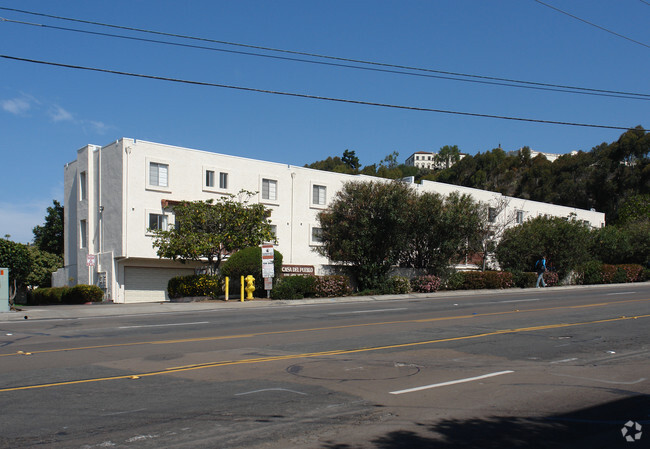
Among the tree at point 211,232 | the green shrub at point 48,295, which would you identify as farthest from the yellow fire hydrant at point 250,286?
the green shrub at point 48,295

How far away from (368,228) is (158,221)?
12.0 m

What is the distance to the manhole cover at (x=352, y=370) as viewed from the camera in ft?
30.3

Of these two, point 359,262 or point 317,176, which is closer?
point 359,262

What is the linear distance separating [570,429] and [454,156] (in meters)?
151

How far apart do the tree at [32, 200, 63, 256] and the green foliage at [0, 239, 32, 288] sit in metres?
16.9

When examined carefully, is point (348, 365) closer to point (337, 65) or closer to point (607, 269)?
point (337, 65)

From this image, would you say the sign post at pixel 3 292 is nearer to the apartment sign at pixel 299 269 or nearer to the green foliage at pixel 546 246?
the apartment sign at pixel 299 269

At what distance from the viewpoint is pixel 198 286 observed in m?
30.5

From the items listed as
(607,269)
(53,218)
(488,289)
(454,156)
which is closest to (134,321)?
(488,289)

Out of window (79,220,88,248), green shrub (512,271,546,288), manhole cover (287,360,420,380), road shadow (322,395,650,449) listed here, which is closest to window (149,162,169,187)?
window (79,220,88,248)

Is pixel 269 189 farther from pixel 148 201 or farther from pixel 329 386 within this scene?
pixel 329 386

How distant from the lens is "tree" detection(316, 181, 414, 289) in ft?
103

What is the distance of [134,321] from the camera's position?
18.5 metres

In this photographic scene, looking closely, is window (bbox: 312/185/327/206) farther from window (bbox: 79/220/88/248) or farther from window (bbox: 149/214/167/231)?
window (bbox: 79/220/88/248)
